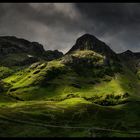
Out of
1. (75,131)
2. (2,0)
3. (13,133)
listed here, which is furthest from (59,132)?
(2,0)

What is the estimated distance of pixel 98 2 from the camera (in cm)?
788

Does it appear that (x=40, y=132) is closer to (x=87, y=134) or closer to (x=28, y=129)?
(x=28, y=129)

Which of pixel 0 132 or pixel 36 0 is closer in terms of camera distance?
pixel 36 0

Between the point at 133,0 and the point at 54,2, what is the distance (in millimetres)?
1881

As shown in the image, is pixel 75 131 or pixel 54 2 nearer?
pixel 54 2

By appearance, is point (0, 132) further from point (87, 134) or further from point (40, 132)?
point (87, 134)

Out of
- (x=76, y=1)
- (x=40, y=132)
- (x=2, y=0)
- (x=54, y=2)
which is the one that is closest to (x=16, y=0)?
(x=2, y=0)

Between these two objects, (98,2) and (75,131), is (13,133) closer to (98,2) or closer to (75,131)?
(75,131)

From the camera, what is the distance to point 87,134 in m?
194

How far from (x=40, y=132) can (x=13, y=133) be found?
15386 mm

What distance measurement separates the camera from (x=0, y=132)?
188 metres

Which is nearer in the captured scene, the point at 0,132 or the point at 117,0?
the point at 117,0

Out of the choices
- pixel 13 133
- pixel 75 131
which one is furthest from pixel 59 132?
pixel 13 133

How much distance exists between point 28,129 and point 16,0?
194 meters
